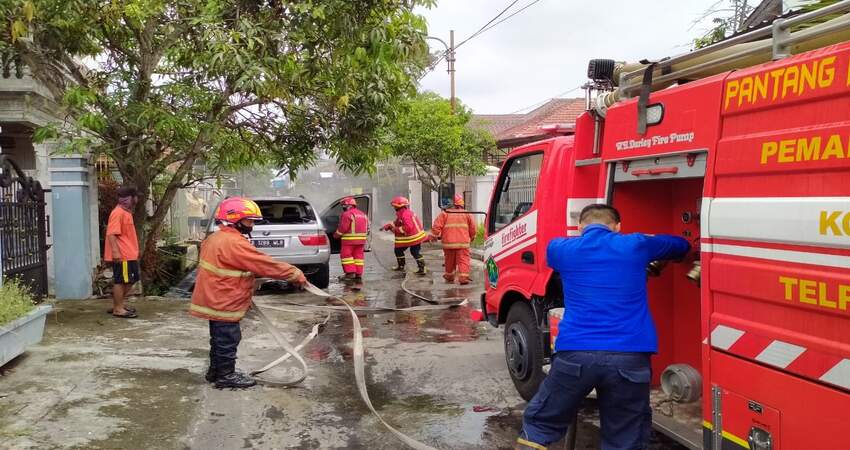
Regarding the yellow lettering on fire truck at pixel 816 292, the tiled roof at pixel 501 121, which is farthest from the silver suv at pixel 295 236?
the tiled roof at pixel 501 121

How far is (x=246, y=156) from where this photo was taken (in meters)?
10.4

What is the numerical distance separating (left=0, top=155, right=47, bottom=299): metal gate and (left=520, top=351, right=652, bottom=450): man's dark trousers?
19.5 ft

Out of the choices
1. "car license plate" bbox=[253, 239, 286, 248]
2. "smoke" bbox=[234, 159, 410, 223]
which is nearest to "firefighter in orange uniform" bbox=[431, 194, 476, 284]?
"car license plate" bbox=[253, 239, 286, 248]

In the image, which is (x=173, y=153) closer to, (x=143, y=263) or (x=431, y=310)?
(x=143, y=263)

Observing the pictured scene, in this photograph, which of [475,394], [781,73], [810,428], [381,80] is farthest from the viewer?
[381,80]

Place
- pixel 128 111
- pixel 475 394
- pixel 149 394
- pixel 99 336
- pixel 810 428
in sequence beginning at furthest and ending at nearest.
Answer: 1. pixel 128 111
2. pixel 99 336
3. pixel 475 394
4. pixel 149 394
5. pixel 810 428

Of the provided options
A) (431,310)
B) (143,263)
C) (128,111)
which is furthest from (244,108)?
(431,310)

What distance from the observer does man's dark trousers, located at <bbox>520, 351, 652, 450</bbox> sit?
3.09 m

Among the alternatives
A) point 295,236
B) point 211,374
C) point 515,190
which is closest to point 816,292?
point 515,190

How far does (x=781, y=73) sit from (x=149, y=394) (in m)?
4.58

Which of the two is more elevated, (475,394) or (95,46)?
(95,46)

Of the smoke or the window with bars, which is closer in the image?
the window with bars

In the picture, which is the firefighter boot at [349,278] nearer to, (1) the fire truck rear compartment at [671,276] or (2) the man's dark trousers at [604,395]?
(1) the fire truck rear compartment at [671,276]

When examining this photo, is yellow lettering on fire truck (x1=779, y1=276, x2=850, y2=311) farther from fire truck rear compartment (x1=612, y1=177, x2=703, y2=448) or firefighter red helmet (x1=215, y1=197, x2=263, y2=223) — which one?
firefighter red helmet (x1=215, y1=197, x2=263, y2=223)
